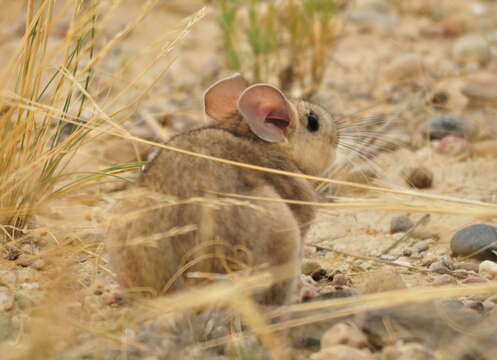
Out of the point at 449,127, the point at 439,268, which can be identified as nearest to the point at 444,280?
the point at 439,268

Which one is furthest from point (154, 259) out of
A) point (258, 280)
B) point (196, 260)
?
point (258, 280)

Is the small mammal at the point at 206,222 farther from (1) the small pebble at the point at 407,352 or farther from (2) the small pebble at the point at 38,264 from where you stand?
(2) the small pebble at the point at 38,264

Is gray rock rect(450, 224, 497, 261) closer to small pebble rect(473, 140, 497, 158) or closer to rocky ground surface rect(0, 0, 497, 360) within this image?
rocky ground surface rect(0, 0, 497, 360)

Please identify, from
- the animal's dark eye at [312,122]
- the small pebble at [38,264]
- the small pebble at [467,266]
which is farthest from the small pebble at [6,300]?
the small pebble at [467,266]

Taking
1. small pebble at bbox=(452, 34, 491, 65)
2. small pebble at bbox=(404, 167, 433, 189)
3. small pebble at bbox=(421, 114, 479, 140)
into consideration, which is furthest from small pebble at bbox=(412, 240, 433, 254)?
small pebble at bbox=(452, 34, 491, 65)

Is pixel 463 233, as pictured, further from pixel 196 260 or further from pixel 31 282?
pixel 31 282

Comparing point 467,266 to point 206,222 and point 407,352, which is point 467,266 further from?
point 206,222
